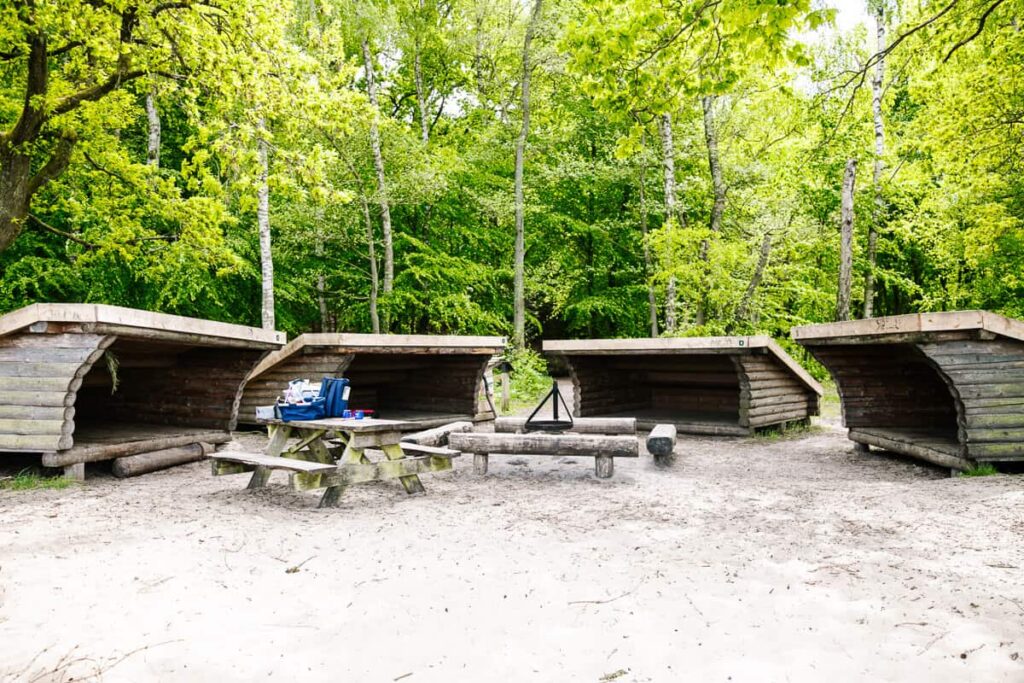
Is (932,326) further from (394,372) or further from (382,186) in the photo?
(382,186)

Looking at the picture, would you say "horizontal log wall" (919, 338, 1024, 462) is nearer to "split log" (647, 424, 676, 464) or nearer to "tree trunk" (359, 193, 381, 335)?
"split log" (647, 424, 676, 464)

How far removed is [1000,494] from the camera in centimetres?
554

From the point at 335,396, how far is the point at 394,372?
5346 mm

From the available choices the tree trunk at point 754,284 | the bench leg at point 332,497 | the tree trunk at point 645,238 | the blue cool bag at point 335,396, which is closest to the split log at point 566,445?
the blue cool bag at point 335,396

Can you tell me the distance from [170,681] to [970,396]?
6.71 metres

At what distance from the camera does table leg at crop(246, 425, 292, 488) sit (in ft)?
20.8

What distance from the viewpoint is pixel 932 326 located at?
6152mm

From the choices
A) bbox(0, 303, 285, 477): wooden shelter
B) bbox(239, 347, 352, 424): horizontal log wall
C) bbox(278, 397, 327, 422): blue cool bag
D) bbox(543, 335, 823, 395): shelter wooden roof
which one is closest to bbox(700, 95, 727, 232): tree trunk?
bbox(543, 335, 823, 395): shelter wooden roof

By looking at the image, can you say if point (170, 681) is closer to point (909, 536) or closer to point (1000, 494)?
point (909, 536)


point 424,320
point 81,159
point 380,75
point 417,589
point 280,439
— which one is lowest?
point 417,589

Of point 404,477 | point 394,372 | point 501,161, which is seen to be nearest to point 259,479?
point 404,477

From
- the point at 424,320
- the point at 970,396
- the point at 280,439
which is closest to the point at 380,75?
the point at 424,320

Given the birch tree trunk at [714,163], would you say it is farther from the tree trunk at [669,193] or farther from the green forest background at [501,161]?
the tree trunk at [669,193]

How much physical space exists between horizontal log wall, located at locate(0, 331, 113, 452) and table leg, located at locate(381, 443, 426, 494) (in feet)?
8.69
